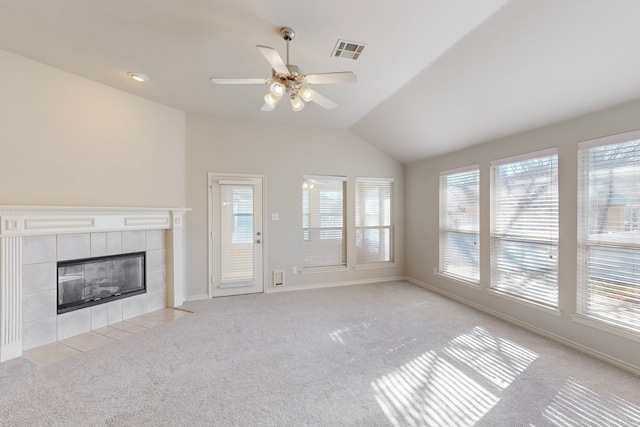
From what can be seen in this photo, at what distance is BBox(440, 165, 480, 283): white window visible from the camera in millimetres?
4273

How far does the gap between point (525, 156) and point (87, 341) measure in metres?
5.48

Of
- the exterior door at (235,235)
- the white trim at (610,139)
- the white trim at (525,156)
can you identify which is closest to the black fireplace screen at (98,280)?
the exterior door at (235,235)

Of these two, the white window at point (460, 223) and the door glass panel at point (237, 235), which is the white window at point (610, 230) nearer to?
the white window at point (460, 223)

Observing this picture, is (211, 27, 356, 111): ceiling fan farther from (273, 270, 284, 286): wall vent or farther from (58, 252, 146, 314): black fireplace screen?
(273, 270, 284, 286): wall vent

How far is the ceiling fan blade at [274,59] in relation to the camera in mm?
1905

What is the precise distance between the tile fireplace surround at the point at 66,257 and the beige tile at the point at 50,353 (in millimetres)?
83

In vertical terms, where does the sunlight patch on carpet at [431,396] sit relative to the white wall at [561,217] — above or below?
below

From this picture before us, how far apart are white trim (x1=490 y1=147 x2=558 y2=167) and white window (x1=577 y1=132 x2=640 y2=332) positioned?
278 millimetres

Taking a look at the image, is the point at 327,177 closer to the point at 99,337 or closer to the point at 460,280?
the point at 460,280

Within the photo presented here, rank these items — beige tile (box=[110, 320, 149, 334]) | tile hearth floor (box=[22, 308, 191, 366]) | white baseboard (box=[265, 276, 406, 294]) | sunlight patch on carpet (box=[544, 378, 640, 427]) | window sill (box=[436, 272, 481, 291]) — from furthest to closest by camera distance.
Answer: white baseboard (box=[265, 276, 406, 294]) → window sill (box=[436, 272, 481, 291]) → beige tile (box=[110, 320, 149, 334]) → tile hearth floor (box=[22, 308, 191, 366]) → sunlight patch on carpet (box=[544, 378, 640, 427])

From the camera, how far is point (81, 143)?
10.9 feet

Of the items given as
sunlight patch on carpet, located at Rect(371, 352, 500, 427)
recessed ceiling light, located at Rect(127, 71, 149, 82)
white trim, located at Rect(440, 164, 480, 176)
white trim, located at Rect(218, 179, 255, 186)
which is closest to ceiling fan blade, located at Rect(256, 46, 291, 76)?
recessed ceiling light, located at Rect(127, 71, 149, 82)

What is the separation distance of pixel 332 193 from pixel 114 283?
11.9ft

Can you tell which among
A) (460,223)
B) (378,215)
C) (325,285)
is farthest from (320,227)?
(460,223)
